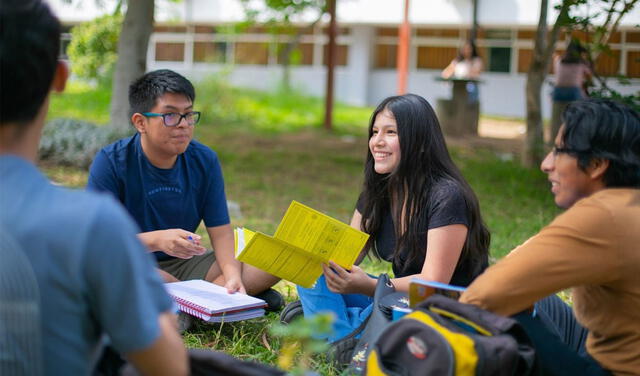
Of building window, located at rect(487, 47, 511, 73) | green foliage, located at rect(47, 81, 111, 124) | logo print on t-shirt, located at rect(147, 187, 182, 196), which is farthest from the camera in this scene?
building window, located at rect(487, 47, 511, 73)

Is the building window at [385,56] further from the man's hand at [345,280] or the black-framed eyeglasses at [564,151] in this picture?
the black-framed eyeglasses at [564,151]

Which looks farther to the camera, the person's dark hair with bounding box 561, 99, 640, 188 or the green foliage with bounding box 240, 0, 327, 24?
the green foliage with bounding box 240, 0, 327, 24

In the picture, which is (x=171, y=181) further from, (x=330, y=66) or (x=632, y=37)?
(x=632, y=37)

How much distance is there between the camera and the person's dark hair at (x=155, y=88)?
3.62m

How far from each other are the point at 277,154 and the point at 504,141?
467 centimetres

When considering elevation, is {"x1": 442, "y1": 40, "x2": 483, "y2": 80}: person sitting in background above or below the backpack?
above

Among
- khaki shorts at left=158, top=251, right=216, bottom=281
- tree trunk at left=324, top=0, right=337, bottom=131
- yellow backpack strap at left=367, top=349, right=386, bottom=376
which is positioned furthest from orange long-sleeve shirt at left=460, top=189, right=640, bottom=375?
tree trunk at left=324, top=0, right=337, bottom=131

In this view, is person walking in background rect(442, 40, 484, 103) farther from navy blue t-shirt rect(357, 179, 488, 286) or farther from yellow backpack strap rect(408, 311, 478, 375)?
yellow backpack strap rect(408, 311, 478, 375)

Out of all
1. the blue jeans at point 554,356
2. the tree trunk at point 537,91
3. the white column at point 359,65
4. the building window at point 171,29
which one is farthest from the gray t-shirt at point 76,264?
the building window at point 171,29

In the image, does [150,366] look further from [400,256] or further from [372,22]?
[372,22]

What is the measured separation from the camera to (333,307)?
3385 mm

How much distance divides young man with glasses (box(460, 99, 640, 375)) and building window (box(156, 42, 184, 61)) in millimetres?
25235

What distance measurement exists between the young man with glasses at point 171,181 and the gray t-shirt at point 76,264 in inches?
72.7

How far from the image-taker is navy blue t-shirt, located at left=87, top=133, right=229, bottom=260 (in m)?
3.66
